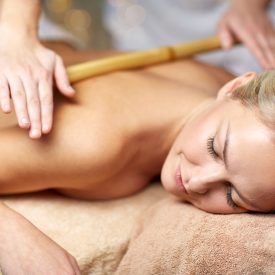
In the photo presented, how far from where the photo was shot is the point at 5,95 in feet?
3.61

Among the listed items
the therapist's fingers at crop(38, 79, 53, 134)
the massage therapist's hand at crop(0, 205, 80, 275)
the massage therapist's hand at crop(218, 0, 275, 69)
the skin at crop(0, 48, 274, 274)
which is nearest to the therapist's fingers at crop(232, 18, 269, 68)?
the massage therapist's hand at crop(218, 0, 275, 69)

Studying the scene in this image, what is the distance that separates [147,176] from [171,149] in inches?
5.7

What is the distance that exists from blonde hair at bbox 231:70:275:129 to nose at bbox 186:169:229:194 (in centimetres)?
Answer: 13

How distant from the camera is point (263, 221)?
1015mm

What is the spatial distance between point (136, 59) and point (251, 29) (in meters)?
0.41

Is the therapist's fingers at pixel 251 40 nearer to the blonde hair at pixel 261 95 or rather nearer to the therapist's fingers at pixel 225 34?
the therapist's fingers at pixel 225 34

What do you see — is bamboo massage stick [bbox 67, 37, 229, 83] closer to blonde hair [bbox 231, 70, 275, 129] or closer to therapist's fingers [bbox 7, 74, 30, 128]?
therapist's fingers [bbox 7, 74, 30, 128]

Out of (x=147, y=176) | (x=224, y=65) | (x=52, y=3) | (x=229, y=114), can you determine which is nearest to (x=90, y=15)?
(x=52, y=3)

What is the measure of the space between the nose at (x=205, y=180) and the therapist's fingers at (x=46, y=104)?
0.99 ft

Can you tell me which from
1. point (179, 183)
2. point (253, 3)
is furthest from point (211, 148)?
point (253, 3)

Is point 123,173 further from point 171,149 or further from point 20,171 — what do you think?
point 20,171

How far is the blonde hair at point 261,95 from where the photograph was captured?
1046mm

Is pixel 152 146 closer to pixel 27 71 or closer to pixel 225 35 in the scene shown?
pixel 27 71

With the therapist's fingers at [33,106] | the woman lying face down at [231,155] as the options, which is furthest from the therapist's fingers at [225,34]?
the therapist's fingers at [33,106]
